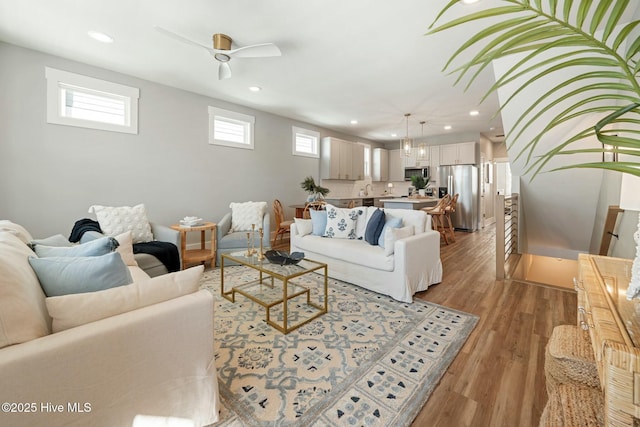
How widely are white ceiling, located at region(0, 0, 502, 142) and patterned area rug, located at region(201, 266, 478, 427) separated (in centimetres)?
242

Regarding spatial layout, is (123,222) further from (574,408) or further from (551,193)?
(551,193)

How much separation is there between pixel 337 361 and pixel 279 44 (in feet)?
9.64

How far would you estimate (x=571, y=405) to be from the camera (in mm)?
997

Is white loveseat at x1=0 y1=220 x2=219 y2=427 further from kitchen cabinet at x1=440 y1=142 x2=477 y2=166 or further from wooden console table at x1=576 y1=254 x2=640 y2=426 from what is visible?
kitchen cabinet at x1=440 y1=142 x2=477 y2=166

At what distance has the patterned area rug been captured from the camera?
1.42m

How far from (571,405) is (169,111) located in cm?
482

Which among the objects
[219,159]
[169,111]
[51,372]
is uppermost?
[169,111]

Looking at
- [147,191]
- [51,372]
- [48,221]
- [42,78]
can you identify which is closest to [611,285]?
[51,372]

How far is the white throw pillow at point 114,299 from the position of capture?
107 centimetres

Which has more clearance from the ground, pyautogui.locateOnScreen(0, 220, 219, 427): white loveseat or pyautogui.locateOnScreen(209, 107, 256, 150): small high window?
pyautogui.locateOnScreen(209, 107, 256, 150): small high window

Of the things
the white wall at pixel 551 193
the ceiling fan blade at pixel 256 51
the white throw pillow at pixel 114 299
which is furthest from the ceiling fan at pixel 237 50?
the white wall at pixel 551 193

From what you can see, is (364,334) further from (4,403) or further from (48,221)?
(48,221)

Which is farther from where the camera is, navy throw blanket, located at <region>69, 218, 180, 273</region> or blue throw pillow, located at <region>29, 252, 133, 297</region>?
navy throw blanket, located at <region>69, 218, 180, 273</region>

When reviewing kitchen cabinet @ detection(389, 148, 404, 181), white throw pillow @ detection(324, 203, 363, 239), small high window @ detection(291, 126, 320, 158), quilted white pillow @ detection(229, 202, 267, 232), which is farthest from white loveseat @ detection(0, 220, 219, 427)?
kitchen cabinet @ detection(389, 148, 404, 181)
